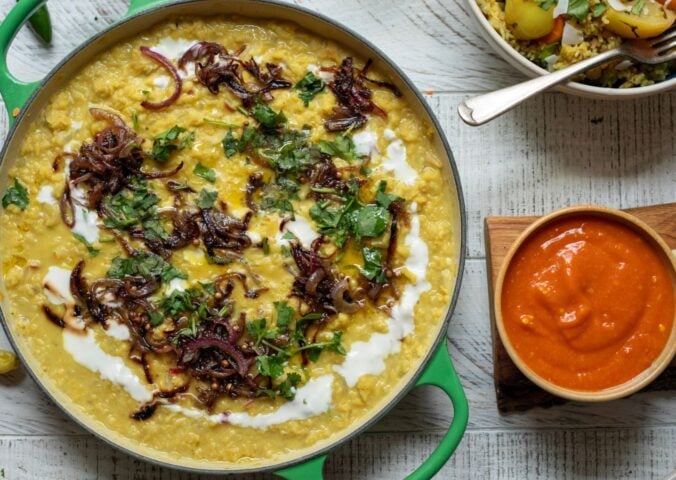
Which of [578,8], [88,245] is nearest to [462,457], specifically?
[88,245]

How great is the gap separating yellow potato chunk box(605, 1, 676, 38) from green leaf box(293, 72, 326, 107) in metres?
1.05

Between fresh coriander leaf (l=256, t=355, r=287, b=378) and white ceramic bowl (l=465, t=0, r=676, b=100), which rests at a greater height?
white ceramic bowl (l=465, t=0, r=676, b=100)

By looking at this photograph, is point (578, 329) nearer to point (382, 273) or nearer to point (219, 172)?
point (382, 273)

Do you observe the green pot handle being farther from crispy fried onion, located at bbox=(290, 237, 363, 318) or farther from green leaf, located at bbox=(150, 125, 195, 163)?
green leaf, located at bbox=(150, 125, 195, 163)

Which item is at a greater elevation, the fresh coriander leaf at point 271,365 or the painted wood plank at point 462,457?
the fresh coriander leaf at point 271,365

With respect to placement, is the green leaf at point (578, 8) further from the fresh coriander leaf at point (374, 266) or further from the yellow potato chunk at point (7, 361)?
the yellow potato chunk at point (7, 361)

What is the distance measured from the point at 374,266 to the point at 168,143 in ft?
2.77

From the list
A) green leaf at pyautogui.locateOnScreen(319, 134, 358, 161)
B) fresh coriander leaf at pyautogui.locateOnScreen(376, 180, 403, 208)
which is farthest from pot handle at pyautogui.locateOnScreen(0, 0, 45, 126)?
fresh coriander leaf at pyautogui.locateOnScreen(376, 180, 403, 208)

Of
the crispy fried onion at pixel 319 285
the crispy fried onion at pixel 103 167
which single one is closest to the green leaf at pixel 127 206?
the crispy fried onion at pixel 103 167

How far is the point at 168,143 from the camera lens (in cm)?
302

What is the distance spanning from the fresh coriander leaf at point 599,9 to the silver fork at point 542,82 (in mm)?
136

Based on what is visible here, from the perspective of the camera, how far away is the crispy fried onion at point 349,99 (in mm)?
3068

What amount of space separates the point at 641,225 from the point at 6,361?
234 centimetres

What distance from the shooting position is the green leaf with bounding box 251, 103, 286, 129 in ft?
9.93
